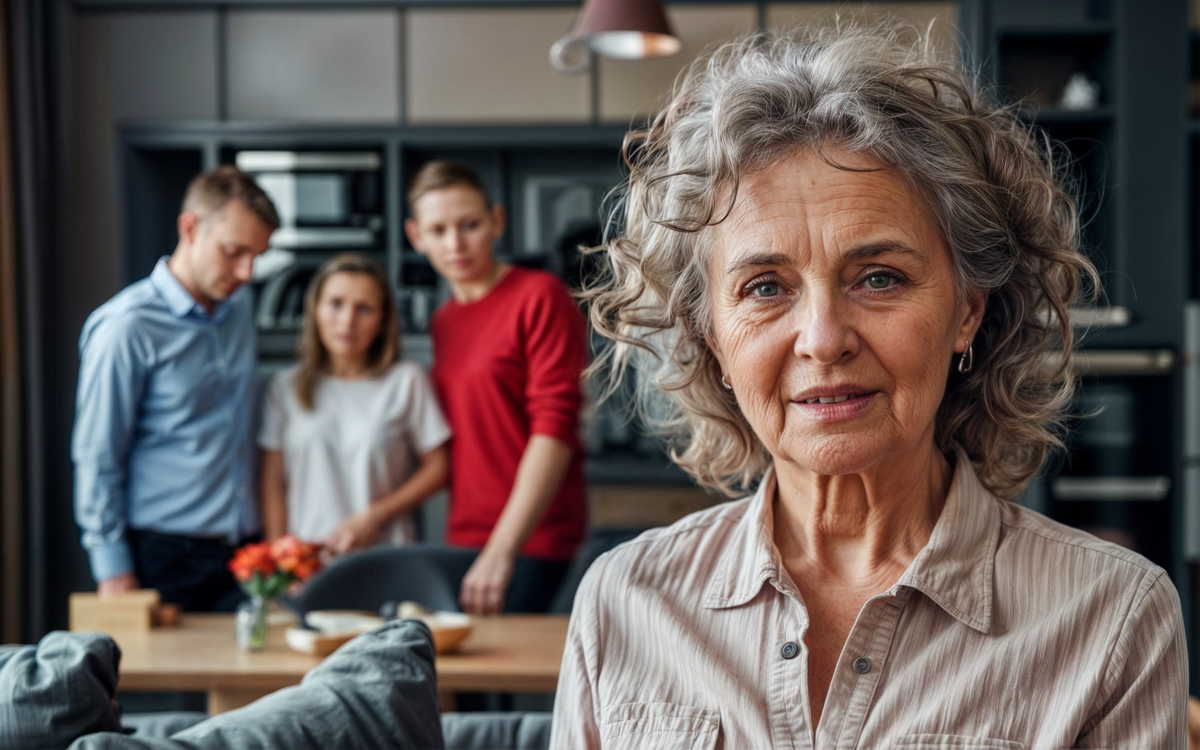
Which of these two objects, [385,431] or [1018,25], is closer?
[385,431]

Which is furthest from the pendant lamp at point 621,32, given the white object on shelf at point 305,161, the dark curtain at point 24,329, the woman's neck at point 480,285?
the dark curtain at point 24,329

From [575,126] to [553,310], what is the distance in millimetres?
2026

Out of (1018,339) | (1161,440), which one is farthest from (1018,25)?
(1018,339)

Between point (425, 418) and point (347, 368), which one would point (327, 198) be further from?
point (425, 418)

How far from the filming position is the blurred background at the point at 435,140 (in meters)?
4.28

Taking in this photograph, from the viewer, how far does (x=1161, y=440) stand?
4230 millimetres

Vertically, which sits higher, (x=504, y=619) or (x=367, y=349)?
(x=367, y=349)

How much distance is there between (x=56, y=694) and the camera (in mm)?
1127

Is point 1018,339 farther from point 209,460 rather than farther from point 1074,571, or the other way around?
point 209,460

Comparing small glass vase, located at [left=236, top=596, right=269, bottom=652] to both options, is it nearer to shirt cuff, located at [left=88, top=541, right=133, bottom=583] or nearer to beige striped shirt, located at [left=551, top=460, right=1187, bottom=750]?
shirt cuff, located at [left=88, top=541, right=133, bottom=583]

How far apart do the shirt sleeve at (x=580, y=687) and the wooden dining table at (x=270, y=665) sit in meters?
0.85

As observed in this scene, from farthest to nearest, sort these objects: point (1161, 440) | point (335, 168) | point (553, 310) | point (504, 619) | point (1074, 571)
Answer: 1. point (335, 168)
2. point (1161, 440)
3. point (553, 310)
4. point (504, 619)
5. point (1074, 571)

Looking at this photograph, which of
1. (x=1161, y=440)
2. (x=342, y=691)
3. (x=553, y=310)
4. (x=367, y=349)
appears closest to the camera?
(x=342, y=691)

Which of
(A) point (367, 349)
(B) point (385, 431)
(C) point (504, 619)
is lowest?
(C) point (504, 619)
